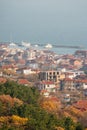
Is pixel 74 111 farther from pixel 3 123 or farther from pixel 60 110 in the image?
pixel 3 123

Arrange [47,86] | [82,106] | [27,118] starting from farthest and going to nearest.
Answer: [47,86] → [82,106] → [27,118]

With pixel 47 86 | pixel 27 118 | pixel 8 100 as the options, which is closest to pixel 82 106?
pixel 8 100

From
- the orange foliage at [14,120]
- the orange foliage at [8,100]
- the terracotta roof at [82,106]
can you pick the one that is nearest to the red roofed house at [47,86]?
the terracotta roof at [82,106]

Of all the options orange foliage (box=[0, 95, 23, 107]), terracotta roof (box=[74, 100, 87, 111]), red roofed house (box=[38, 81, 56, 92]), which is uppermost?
orange foliage (box=[0, 95, 23, 107])

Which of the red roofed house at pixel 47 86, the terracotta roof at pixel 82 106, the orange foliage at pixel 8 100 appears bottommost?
the terracotta roof at pixel 82 106

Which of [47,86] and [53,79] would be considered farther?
[53,79]

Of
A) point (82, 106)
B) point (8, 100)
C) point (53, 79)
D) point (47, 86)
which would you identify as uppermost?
point (8, 100)

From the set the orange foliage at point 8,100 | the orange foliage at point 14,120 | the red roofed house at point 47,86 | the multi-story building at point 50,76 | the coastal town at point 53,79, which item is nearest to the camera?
the orange foliage at point 14,120

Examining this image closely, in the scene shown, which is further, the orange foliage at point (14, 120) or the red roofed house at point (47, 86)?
the red roofed house at point (47, 86)

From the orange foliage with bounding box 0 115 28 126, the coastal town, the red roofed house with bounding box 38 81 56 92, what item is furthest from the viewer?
the red roofed house with bounding box 38 81 56 92

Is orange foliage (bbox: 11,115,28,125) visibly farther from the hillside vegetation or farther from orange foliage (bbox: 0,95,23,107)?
orange foliage (bbox: 0,95,23,107)

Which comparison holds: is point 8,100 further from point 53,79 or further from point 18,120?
point 53,79

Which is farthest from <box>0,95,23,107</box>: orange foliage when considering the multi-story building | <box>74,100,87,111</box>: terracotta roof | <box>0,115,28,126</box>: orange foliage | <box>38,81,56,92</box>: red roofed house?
the multi-story building

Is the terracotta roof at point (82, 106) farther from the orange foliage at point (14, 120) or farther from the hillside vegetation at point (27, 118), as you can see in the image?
the orange foliage at point (14, 120)
